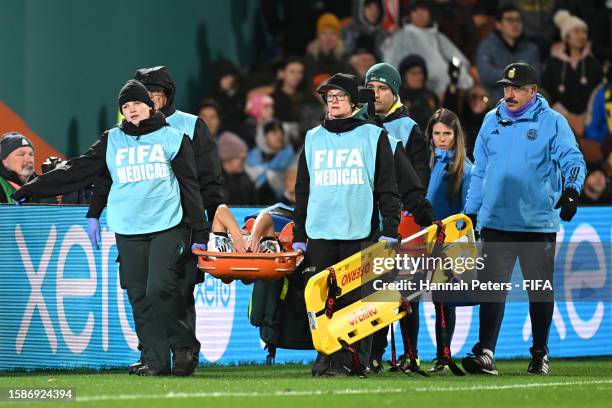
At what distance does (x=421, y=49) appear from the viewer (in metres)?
17.2

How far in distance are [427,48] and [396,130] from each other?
22.6 feet

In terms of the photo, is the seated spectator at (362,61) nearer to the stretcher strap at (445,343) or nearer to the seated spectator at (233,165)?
the seated spectator at (233,165)

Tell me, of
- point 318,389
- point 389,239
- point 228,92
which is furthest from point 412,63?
point 318,389

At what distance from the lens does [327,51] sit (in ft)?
57.1

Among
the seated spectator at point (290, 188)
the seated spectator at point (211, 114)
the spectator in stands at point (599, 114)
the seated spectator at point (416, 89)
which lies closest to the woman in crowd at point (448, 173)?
the seated spectator at point (290, 188)

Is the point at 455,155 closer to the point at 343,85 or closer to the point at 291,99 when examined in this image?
the point at 343,85

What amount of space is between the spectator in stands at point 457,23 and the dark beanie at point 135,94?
8356mm


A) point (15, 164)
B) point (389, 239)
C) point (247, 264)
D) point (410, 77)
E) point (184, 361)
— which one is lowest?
point (184, 361)

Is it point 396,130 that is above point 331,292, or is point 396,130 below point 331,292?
above

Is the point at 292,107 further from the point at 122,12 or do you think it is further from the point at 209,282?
the point at 209,282

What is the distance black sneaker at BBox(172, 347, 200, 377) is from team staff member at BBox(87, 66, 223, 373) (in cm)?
17

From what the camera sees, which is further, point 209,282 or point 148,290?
point 209,282

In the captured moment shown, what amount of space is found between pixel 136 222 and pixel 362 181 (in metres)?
1.42

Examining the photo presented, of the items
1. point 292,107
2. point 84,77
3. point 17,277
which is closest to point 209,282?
point 17,277
